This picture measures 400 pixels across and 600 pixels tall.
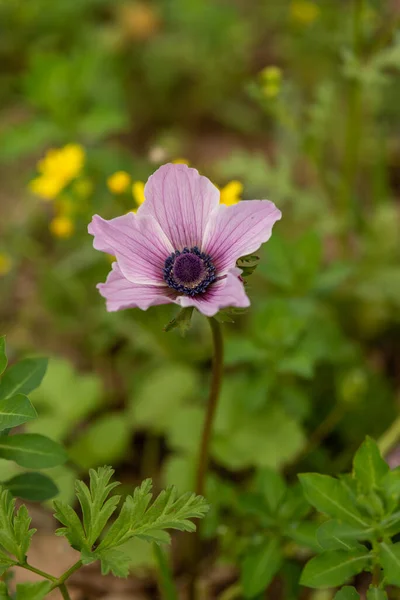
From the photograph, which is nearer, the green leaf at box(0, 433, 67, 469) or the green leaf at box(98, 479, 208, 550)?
the green leaf at box(98, 479, 208, 550)

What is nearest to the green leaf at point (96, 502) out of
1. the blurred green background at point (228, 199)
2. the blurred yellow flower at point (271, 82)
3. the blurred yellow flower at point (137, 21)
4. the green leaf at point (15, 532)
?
the green leaf at point (15, 532)

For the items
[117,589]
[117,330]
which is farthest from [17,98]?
[117,589]

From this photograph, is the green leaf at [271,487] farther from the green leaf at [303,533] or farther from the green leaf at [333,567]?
the green leaf at [333,567]

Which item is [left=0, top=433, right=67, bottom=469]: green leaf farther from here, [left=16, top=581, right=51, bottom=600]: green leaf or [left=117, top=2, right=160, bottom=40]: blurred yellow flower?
[left=117, top=2, right=160, bottom=40]: blurred yellow flower

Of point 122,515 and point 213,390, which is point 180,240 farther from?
Result: point 122,515

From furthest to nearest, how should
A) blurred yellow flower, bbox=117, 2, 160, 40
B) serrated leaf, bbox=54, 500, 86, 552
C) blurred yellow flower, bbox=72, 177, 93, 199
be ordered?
blurred yellow flower, bbox=117, 2, 160, 40 → blurred yellow flower, bbox=72, 177, 93, 199 → serrated leaf, bbox=54, 500, 86, 552

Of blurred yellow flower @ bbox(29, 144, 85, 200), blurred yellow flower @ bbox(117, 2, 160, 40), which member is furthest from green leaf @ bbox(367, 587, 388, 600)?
blurred yellow flower @ bbox(117, 2, 160, 40)

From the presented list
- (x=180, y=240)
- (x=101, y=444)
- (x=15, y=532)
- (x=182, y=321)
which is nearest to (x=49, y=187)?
(x=101, y=444)
